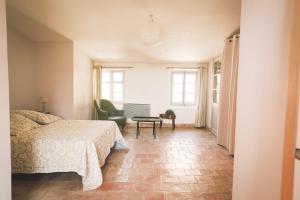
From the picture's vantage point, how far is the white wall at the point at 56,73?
165 inches

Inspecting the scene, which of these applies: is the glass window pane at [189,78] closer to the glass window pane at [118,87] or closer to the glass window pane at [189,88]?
the glass window pane at [189,88]

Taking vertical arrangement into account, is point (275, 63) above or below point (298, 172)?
above

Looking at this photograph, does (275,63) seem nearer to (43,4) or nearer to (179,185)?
(179,185)

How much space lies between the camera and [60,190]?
218 cm

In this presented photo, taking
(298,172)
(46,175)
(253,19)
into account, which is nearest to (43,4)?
(46,175)

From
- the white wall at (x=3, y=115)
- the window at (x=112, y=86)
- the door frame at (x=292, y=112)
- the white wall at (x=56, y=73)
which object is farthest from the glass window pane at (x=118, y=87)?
the door frame at (x=292, y=112)

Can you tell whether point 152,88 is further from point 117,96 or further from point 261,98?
point 261,98

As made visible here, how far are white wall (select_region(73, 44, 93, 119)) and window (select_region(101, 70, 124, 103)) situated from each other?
1.94ft

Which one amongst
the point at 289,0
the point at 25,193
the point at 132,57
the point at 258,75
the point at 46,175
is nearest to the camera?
the point at 289,0

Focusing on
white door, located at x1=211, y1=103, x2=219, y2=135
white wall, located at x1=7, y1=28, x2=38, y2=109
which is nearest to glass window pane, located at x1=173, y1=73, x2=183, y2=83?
white door, located at x1=211, y1=103, x2=219, y2=135

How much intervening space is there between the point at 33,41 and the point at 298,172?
4929mm

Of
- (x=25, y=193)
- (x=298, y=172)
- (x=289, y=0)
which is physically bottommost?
(x=25, y=193)

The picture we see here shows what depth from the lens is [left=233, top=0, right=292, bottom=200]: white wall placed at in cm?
105

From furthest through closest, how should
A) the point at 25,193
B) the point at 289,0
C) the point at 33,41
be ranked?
the point at 33,41
the point at 25,193
the point at 289,0
